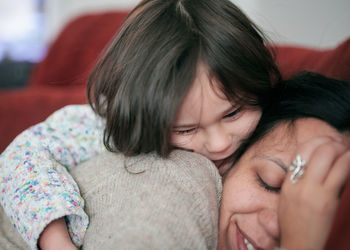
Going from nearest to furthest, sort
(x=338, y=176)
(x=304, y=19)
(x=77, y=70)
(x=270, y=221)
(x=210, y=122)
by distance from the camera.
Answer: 1. (x=338, y=176)
2. (x=270, y=221)
3. (x=210, y=122)
4. (x=304, y=19)
5. (x=77, y=70)

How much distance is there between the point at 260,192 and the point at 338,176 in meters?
0.20

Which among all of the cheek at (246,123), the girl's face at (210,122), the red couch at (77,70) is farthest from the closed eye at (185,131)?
the red couch at (77,70)

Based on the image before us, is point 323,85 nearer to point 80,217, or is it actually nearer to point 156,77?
point 156,77

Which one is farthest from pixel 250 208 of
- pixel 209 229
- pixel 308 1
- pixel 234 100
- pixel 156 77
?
pixel 308 1

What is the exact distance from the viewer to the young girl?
0.79 meters

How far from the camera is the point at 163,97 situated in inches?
31.1

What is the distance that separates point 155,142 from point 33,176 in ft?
1.00

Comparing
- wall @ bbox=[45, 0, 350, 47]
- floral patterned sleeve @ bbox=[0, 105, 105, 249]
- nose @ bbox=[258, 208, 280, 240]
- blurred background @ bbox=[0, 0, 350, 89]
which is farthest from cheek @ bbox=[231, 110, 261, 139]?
blurred background @ bbox=[0, 0, 350, 89]

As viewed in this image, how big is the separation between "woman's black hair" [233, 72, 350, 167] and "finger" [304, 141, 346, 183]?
14 centimetres

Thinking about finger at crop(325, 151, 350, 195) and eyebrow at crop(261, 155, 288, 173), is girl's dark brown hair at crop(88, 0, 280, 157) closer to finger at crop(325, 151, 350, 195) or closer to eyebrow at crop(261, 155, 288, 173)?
eyebrow at crop(261, 155, 288, 173)

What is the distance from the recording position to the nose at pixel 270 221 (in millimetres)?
741

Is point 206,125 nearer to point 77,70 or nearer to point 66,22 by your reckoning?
point 77,70

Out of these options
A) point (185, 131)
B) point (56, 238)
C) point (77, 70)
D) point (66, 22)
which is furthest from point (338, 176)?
point (66, 22)

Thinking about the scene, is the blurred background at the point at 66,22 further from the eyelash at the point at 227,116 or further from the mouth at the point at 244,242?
the mouth at the point at 244,242
